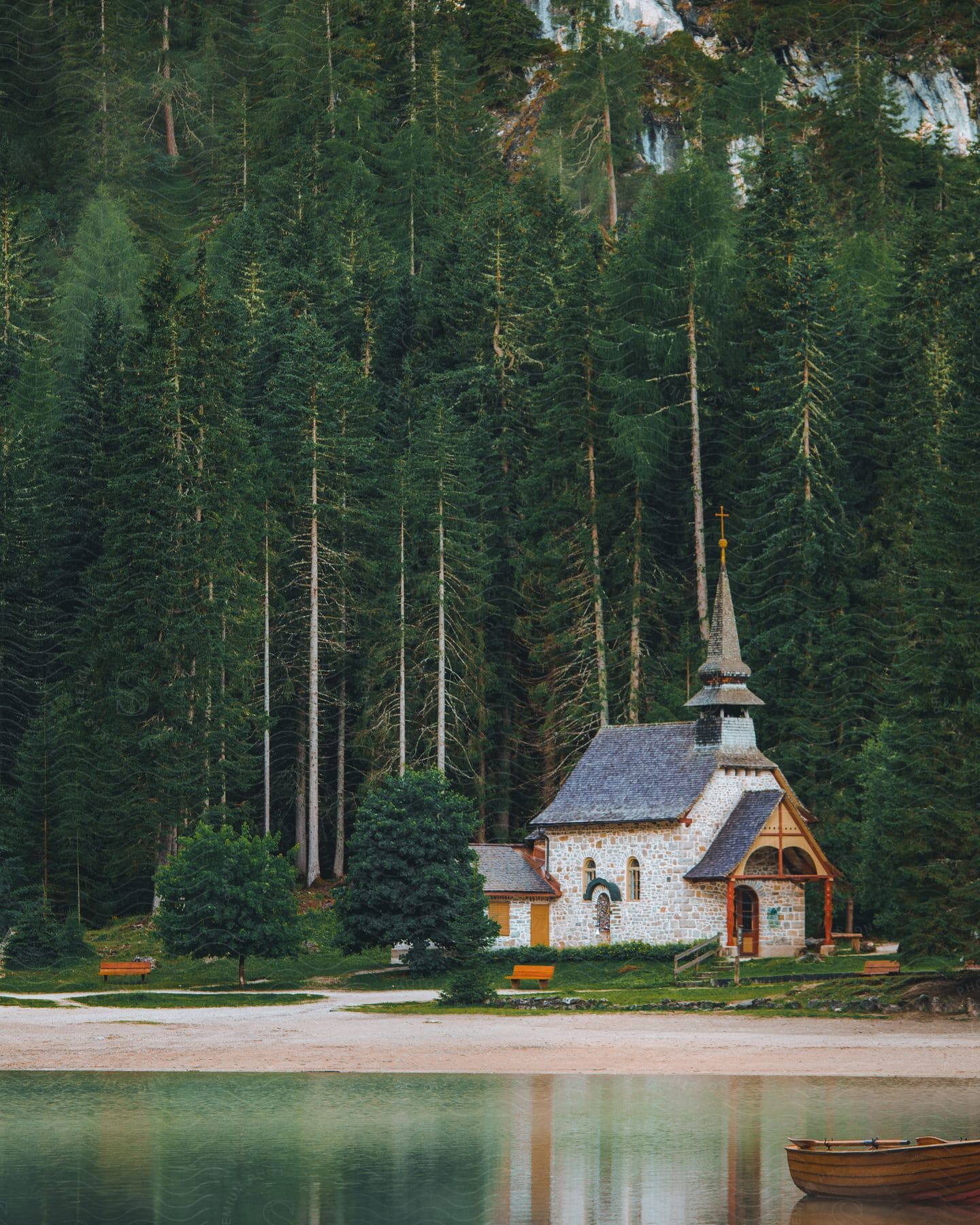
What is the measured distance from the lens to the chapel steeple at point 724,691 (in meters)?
64.8

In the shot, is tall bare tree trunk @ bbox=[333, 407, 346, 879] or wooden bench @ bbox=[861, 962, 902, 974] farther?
tall bare tree trunk @ bbox=[333, 407, 346, 879]

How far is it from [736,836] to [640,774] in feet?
14.5

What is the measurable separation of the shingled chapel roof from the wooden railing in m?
4.15

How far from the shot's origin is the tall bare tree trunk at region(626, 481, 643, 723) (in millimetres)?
73562

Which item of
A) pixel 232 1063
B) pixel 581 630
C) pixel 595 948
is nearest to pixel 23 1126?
pixel 232 1063

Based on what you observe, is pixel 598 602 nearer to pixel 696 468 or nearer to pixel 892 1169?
pixel 696 468

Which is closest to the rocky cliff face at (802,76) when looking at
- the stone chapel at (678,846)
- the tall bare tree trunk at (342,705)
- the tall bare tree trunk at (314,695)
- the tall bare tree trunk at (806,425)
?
the tall bare tree trunk at (806,425)

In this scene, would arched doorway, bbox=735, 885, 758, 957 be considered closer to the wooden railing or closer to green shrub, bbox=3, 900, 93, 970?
the wooden railing

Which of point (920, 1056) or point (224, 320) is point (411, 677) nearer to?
point (224, 320)

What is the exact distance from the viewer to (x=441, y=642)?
74.8 meters

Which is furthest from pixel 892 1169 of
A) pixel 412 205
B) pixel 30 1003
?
pixel 412 205

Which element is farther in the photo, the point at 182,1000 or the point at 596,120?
the point at 596,120

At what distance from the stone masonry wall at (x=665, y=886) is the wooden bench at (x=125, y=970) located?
14728 millimetres

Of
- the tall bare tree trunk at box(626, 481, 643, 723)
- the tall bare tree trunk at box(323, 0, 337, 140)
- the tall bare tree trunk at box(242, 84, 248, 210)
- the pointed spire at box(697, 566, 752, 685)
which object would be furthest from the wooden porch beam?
the tall bare tree trunk at box(242, 84, 248, 210)
